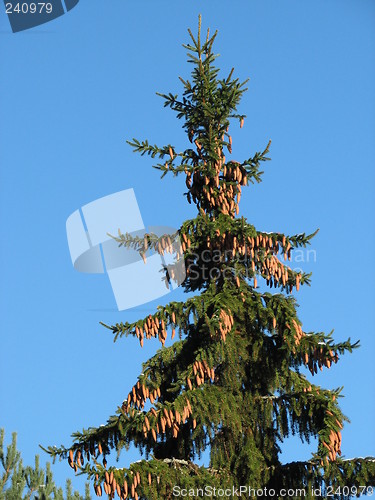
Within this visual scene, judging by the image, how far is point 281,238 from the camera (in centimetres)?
1537

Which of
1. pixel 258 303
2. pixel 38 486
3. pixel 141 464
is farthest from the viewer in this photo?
pixel 38 486

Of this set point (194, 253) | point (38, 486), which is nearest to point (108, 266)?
point (194, 253)

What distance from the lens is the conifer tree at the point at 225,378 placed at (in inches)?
542

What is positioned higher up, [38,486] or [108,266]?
[108,266]

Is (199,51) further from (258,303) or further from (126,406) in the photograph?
(126,406)

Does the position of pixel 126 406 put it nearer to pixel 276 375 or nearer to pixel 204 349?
pixel 204 349

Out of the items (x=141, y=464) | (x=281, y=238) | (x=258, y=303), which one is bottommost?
(x=141, y=464)

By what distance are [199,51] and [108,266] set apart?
4824 mm

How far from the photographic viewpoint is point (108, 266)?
16.5 m

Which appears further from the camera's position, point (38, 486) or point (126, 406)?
point (38, 486)

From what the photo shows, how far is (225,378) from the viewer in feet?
49.3

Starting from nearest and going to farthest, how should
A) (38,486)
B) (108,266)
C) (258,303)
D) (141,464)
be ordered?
(141,464)
(258,303)
(108,266)
(38,486)

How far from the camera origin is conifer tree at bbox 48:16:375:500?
13.8 m

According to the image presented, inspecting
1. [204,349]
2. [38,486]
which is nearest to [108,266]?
[204,349]
